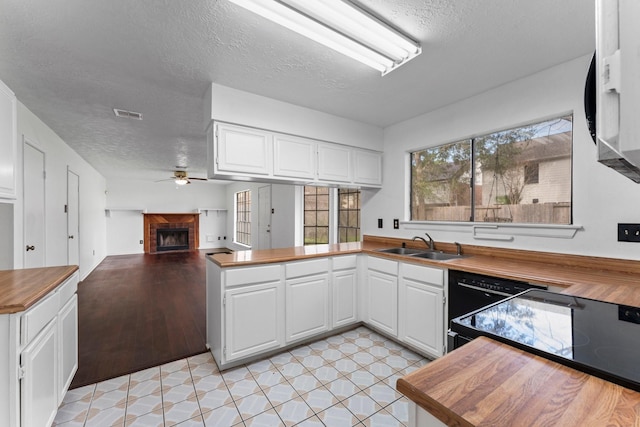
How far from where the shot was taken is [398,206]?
3.29 meters

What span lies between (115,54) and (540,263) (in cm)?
343

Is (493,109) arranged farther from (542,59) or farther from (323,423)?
(323,423)

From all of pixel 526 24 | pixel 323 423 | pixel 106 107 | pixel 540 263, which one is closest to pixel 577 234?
pixel 540 263

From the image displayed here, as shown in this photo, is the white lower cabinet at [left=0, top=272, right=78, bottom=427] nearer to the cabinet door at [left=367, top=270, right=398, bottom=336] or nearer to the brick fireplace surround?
the cabinet door at [left=367, top=270, right=398, bottom=336]

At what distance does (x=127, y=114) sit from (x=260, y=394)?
307cm

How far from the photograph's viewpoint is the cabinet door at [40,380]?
1238mm

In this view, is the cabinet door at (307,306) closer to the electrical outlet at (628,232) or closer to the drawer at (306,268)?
the drawer at (306,268)

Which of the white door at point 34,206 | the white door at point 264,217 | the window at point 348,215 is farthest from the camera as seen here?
the white door at point 264,217

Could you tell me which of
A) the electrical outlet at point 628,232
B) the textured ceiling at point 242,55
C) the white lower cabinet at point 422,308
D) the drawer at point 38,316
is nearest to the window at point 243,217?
the textured ceiling at point 242,55

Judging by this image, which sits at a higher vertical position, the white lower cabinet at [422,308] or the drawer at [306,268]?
the drawer at [306,268]

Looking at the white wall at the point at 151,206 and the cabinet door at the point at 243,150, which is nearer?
the cabinet door at the point at 243,150

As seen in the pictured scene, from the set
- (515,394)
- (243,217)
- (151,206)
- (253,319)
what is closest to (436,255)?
(253,319)

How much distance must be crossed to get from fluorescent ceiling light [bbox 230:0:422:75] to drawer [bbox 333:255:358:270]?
5.63 feet

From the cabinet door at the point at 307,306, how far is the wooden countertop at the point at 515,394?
184cm
